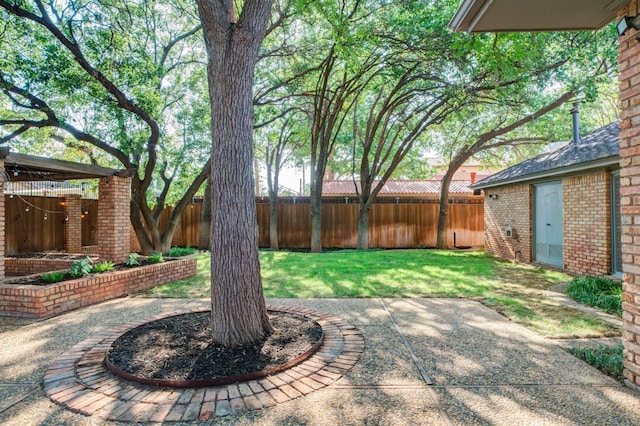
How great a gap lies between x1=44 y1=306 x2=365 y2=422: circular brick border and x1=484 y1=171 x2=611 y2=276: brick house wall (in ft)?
20.1

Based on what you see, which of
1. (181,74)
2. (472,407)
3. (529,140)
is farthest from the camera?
(529,140)

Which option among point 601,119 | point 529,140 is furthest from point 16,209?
point 601,119

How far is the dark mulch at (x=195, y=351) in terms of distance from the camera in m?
2.60

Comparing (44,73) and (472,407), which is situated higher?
(44,73)

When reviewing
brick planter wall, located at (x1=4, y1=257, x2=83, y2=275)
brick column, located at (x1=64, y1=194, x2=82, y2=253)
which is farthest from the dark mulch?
brick column, located at (x1=64, y1=194, x2=82, y2=253)

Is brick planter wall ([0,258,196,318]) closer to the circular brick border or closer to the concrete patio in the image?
the concrete patio

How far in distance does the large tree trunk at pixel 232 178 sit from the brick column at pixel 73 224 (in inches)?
378

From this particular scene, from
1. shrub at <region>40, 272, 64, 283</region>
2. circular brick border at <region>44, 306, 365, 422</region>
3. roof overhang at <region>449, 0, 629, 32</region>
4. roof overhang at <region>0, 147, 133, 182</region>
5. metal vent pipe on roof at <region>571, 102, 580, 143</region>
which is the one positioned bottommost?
circular brick border at <region>44, 306, 365, 422</region>

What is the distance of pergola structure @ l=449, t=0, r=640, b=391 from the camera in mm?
2381

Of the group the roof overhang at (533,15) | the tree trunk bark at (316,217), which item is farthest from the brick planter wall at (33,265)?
the roof overhang at (533,15)

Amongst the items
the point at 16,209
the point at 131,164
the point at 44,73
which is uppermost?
the point at 44,73

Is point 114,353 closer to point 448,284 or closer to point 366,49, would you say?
point 448,284

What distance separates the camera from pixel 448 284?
20.0ft

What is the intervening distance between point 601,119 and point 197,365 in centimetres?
2445
